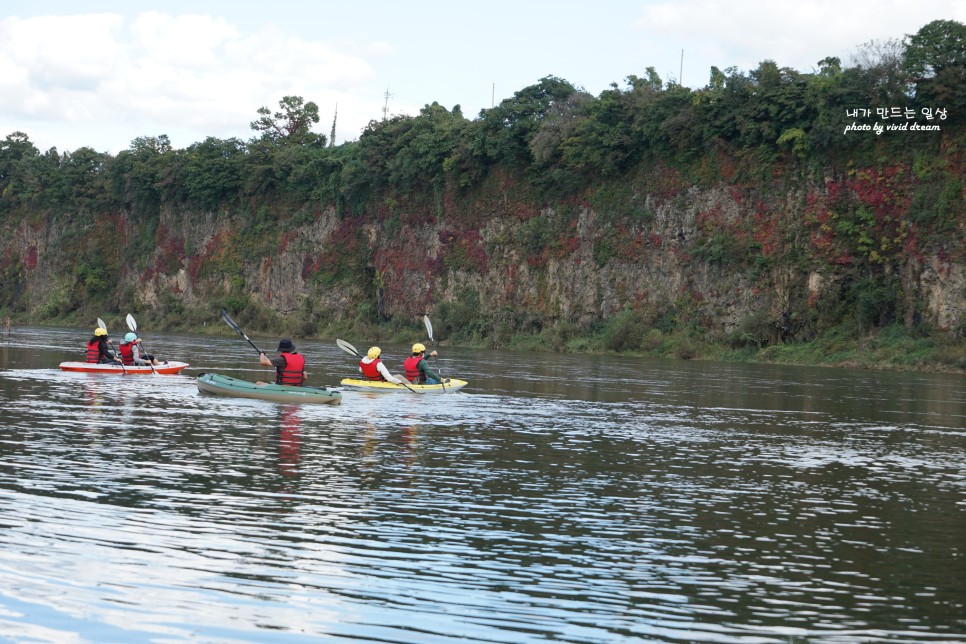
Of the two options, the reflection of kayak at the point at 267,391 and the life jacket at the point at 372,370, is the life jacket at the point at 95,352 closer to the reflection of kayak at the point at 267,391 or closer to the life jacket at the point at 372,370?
the reflection of kayak at the point at 267,391

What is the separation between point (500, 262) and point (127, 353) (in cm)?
3616

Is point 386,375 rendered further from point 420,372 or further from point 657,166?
point 657,166

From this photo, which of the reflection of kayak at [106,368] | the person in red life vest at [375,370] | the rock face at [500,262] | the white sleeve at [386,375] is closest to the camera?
the white sleeve at [386,375]

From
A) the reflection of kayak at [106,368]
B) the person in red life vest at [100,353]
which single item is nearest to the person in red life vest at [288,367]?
the reflection of kayak at [106,368]

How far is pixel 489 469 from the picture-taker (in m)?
16.5

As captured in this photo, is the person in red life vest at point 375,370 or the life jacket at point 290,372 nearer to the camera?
the life jacket at point 290,372

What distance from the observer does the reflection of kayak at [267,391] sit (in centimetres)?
2541

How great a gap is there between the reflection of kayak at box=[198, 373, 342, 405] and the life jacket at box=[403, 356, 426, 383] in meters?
4.10

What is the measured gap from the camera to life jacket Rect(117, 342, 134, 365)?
32.0m

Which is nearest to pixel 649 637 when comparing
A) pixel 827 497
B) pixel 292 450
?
pixel 827 497

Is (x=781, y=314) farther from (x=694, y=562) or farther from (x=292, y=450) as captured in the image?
(x=694, y=562)

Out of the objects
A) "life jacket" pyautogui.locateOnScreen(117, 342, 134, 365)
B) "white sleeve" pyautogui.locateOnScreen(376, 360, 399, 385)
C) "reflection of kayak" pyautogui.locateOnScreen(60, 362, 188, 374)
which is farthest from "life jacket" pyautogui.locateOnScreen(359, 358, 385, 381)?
"life jacket" pyautogui.locateOnScreen(117, 342, 134, 365)

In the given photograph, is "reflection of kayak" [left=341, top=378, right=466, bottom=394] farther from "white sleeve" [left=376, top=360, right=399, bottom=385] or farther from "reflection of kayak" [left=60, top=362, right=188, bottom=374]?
"reflection of kayak" [left=60, top=362, right=188, bottom=374]

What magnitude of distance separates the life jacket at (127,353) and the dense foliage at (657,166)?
105 ft
